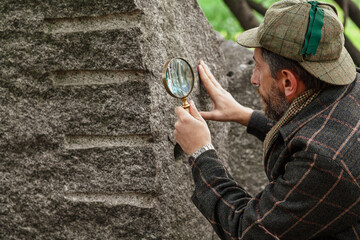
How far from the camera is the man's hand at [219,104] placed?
1.99 meters

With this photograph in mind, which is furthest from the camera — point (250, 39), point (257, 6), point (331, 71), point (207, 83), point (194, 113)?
point (257, 6)

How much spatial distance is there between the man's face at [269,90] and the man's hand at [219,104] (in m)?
0.36

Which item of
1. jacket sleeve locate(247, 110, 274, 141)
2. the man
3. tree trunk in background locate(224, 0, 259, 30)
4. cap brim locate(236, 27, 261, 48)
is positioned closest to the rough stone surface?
the man

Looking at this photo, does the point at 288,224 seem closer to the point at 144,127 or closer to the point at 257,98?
the point at 144,127

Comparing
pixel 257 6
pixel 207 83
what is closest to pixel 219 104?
pixel 207 83

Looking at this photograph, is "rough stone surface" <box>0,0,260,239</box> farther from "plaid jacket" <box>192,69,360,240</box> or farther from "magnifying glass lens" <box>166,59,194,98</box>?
"plaid jacket" <box>192,69,360,240</box>

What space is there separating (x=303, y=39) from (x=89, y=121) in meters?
0.92

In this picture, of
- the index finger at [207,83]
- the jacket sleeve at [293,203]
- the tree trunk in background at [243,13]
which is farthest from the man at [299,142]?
the tree trunk in background at [243,13]

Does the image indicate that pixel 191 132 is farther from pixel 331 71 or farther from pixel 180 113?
pixel 331 71

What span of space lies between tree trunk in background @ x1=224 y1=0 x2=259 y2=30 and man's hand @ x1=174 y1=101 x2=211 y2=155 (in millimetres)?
2548

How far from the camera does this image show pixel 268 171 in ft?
5.53

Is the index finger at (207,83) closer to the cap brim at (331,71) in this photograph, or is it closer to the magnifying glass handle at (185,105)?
the magnifying glass handle at (185,105)

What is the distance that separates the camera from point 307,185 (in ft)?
4.46

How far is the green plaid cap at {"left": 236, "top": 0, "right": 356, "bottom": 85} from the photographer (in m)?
1.44
